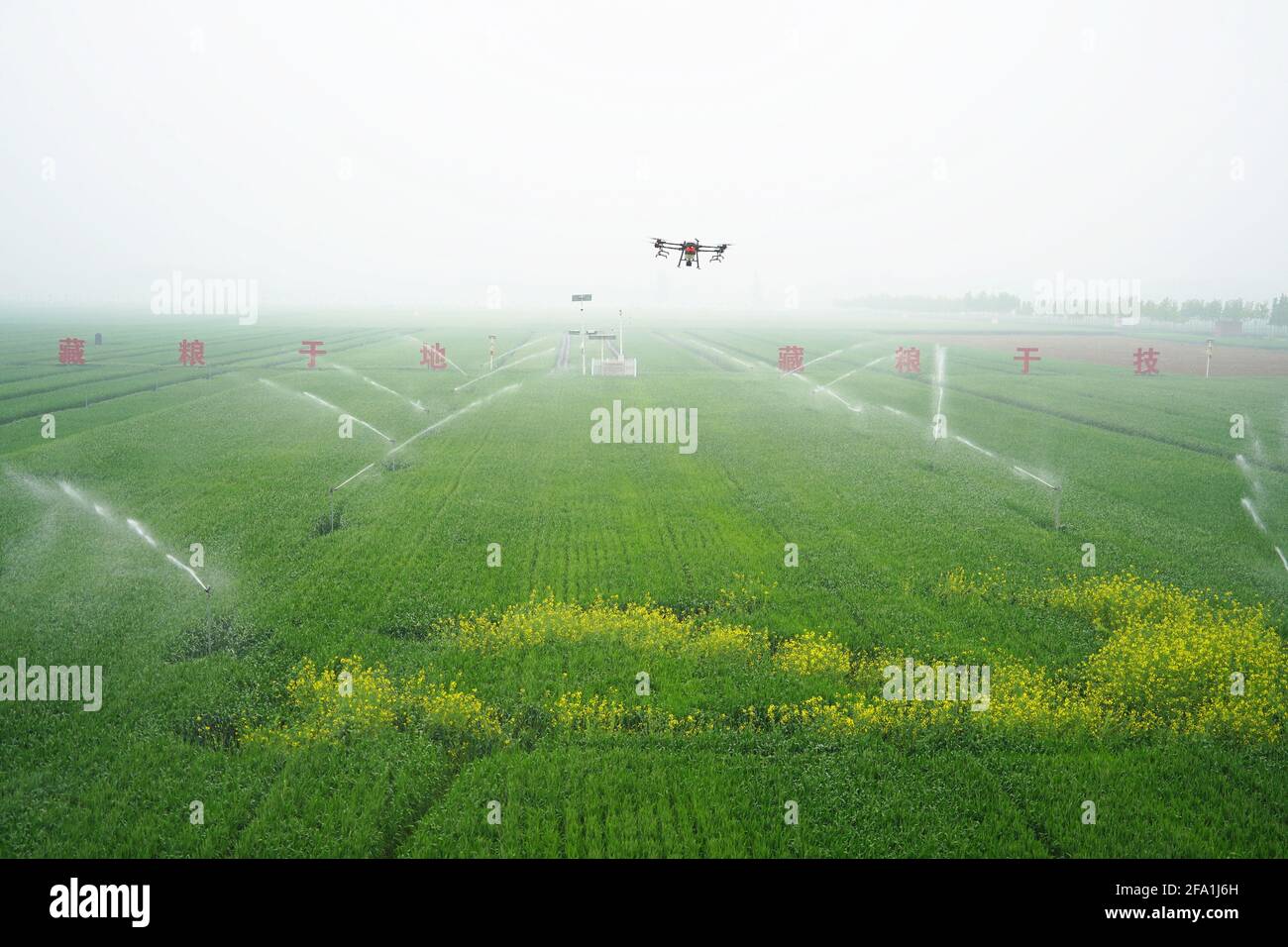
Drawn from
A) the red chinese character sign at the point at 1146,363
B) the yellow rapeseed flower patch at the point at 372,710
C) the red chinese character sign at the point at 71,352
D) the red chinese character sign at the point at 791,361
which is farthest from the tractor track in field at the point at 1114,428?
the red chinese character sign at the point at 71,352

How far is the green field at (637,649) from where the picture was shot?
1155 cm

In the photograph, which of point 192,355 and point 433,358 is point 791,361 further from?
point 192,355

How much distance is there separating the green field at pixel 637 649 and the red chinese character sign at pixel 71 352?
49.1 meters

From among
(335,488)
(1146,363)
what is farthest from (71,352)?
(1146,363)

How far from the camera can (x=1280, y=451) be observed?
40.6 metres

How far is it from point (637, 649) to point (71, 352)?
87.4m

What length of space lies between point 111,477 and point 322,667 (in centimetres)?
2250

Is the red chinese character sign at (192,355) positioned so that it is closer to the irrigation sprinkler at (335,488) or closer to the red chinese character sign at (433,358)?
the red chinese character sign at (433,358)

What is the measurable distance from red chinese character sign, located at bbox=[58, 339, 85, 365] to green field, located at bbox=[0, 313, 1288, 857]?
49.1 m

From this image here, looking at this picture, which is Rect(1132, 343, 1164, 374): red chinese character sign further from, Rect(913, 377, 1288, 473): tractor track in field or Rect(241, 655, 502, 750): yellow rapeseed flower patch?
Rect(241, 655, 502, 750): yellow rapeseed flower patch

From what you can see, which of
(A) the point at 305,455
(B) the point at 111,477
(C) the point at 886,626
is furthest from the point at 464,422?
(C) the point at 886,626

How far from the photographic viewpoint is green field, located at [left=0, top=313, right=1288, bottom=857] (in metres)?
11.5
